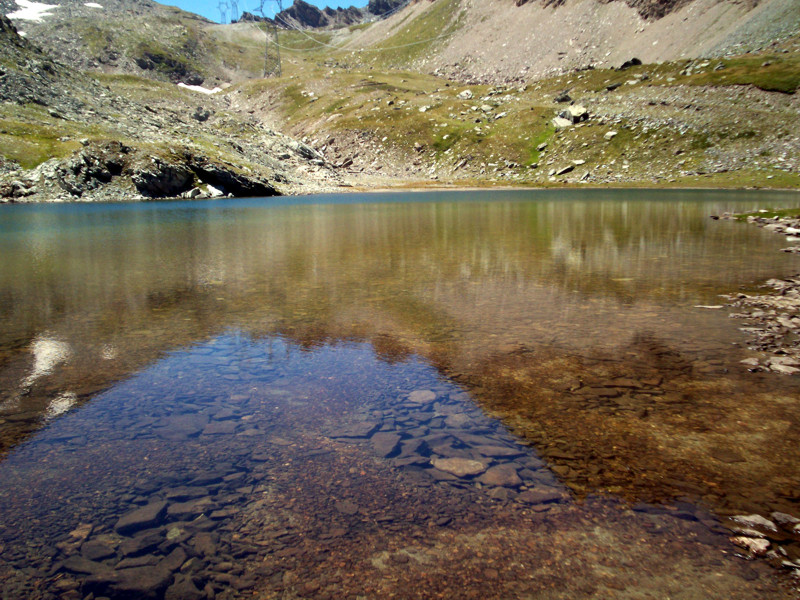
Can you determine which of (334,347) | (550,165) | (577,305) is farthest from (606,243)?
(550,165)

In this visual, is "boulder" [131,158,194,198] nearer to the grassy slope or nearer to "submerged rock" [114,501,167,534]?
the grassy slope

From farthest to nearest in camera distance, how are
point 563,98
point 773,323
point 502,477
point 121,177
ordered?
point 563,98 < point 121,177 < point 773,323 < point 502,477

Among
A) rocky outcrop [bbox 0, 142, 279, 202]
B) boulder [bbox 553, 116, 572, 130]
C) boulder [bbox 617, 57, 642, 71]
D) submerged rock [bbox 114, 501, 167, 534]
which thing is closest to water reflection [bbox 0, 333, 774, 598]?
submerged rock [bbox 114, 501, 167, 534]

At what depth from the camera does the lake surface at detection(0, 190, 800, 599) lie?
504 cm

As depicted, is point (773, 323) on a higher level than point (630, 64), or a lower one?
lower

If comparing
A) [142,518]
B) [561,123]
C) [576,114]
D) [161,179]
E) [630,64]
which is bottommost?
[142,518]

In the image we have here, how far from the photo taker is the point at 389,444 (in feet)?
24.6

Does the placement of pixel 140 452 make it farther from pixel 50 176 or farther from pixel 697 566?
pixel 50 176

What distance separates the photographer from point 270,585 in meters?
4.84

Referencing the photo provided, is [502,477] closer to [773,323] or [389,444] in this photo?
[389,444]

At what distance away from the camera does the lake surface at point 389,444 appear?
5039 mm

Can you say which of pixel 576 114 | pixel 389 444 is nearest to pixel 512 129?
pixel 576 114

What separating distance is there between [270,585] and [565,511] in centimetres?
350

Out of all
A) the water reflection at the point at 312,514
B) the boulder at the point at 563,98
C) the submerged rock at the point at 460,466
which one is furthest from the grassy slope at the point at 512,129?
the submerged rock at the point at 460,466
